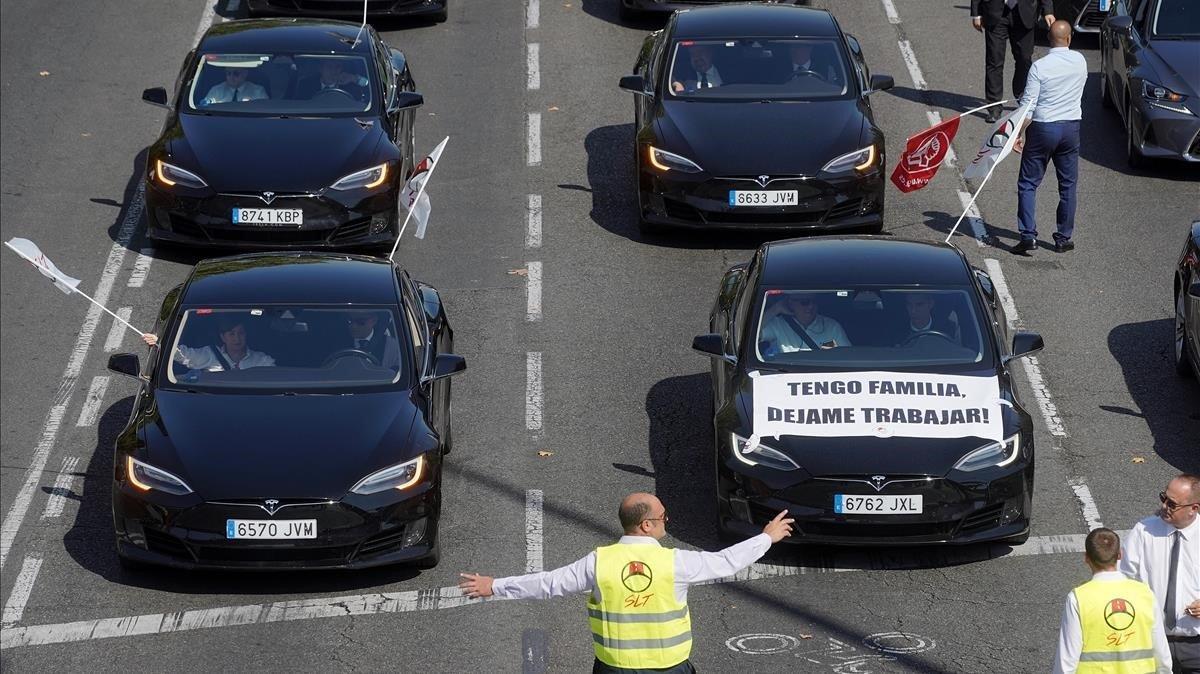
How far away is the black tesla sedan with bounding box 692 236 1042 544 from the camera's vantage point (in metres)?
10.8

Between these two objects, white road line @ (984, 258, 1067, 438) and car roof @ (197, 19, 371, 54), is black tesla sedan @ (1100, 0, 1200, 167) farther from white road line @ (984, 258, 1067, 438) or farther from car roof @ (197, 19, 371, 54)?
car roof @ (197, 19, 371, 54)

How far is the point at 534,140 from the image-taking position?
19.2 meters

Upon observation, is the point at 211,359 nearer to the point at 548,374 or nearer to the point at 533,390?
the point at 533,390

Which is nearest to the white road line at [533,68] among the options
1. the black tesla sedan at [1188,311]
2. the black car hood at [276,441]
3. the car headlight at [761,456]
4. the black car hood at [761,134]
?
the black car hood at [761,134]

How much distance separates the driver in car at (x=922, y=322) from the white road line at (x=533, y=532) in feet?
8.07

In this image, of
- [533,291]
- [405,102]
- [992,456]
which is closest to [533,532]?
[992,456]

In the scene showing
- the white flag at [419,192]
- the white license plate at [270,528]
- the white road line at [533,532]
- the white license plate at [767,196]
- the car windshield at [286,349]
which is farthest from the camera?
the white license plate at [767,196]

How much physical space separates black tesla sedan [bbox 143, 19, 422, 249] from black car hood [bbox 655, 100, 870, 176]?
7.85 feet

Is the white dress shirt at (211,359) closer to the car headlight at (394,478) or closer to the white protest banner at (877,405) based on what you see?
the car headlight at (394,478)

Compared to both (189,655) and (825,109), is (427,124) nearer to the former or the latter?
(825,109)

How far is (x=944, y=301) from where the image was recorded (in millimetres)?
12055

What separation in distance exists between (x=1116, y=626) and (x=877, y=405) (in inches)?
140

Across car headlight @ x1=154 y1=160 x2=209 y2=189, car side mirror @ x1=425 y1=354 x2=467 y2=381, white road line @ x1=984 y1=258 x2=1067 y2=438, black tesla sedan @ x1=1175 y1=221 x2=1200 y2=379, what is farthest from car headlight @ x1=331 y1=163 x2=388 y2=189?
black tesla sedan @ x1=1175 y1=221 x2=1200 y2=379

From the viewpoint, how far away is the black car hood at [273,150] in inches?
616
